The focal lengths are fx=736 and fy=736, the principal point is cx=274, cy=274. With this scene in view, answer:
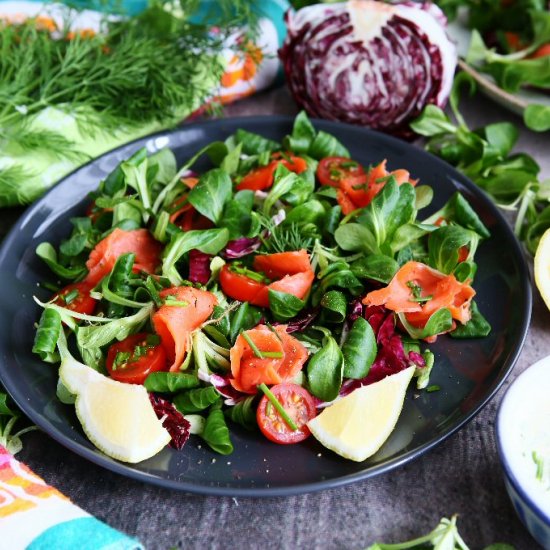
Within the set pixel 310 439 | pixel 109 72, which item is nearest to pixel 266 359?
pixel 310 439

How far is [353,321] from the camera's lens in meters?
1.60

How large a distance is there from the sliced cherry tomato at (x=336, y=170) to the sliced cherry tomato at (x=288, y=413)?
68 centimetres

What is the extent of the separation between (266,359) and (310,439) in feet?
0.59

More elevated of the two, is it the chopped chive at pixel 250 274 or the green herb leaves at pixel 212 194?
the green herb leaves at pixel 212 194

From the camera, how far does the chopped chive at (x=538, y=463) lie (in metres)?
1.24

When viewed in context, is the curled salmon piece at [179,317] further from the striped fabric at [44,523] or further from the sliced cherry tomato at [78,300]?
the striped fabric at [44,523]

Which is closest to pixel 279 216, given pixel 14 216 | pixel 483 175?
pixel 483 175

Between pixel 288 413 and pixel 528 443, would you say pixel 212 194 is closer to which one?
pixel 288 413

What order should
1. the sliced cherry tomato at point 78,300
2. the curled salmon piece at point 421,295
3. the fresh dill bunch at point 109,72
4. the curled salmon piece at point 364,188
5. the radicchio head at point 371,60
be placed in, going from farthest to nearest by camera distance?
the radicchio head at point 371,60 → the fresh dill bunch at point 109,72 → the curled salmon piece at point 364,188 → the sliced cherry tomato at point 78,300 → the curled salmon piece at point 421,295

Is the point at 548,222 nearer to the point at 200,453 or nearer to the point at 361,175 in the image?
the point at 361,175

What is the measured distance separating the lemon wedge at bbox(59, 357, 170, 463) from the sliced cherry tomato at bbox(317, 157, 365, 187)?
83cm

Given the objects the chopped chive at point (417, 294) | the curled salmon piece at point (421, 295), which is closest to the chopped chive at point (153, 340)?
the curled salmon piece at point (421, 295)

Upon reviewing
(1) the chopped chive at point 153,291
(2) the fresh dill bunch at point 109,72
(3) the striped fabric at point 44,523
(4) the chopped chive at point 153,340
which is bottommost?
(3) the striped fabric at point 44,523

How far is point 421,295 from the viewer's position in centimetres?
165
